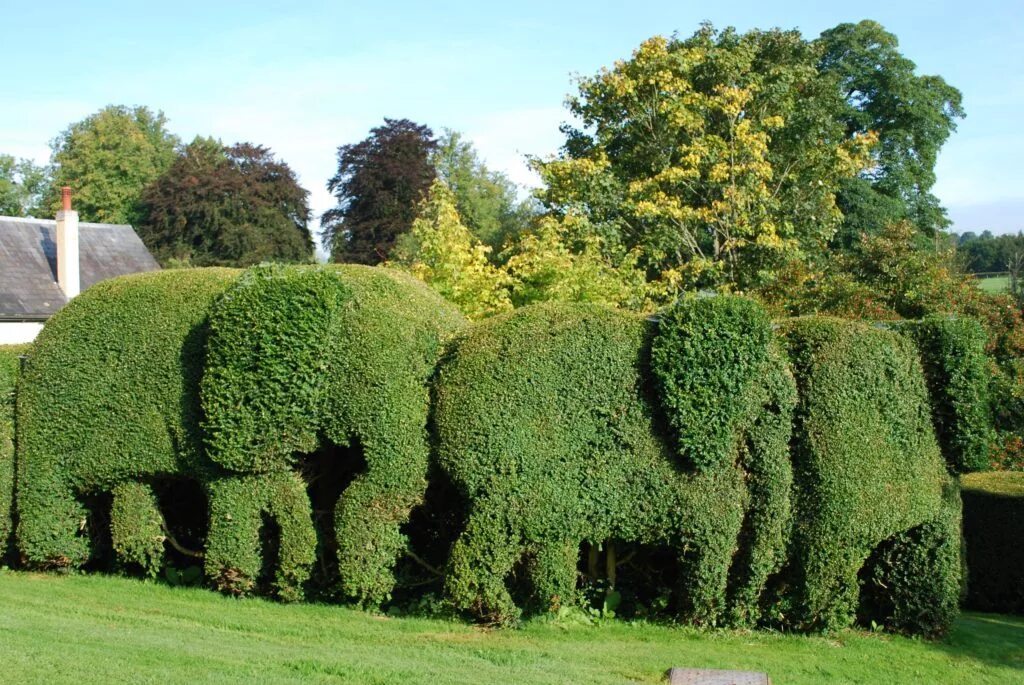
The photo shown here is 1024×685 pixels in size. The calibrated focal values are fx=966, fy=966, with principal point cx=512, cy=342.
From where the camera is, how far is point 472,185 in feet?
174

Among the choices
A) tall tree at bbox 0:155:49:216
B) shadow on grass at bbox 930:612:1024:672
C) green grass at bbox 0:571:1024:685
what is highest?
tall tree at bbox 0:155:49:216

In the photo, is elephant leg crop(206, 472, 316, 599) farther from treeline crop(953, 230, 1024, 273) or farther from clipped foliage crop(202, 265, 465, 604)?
treeline crop(953, 230, 1024, 273)

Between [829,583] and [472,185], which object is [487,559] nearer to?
[829,583]

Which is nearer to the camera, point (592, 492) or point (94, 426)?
point (592, 492)

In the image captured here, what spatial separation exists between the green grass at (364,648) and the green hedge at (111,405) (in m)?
0.78

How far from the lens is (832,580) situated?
1046 centimetres

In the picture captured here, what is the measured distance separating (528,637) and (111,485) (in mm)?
5541

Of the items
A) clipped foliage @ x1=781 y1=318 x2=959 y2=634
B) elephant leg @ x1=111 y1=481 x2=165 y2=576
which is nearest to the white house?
elephant leg @ x1=111 y1=481 x2=165 y2=576

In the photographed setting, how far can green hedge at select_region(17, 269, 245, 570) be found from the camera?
11.4m

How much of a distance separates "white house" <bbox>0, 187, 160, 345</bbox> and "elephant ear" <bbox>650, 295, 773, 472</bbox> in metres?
27.5

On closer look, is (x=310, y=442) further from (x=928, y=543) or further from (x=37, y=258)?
(x=37, y=258)

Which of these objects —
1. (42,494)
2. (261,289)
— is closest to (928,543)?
(261,289)

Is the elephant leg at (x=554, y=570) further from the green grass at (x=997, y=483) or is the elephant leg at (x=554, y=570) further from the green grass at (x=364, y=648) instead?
the green grass at (x=997, y=483)

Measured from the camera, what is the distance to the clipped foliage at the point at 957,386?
429 inches
